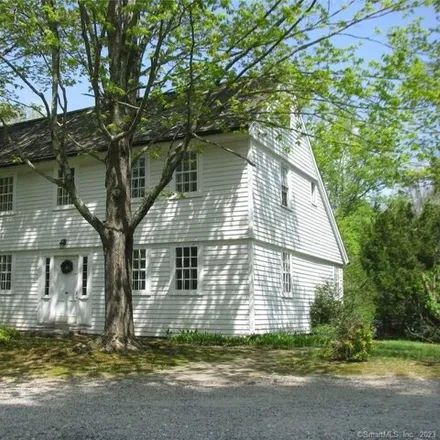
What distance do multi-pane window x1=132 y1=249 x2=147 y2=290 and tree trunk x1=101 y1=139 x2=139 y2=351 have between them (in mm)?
4756

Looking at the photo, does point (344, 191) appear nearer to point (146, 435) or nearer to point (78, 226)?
point (78, 226)

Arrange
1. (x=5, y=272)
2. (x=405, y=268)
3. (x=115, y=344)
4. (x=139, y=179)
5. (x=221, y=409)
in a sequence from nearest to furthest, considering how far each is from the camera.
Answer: (x=221, y=409), (x=115, y=344), (x=139, y=179), (x=405, y=268), (x=5, y=272)

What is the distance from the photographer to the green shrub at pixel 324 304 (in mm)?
19828

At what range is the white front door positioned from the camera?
62.5 ft

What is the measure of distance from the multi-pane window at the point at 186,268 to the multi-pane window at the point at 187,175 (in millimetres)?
1912

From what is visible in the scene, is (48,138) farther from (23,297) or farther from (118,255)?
(118,255)

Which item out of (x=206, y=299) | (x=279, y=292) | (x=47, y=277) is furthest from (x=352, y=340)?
(x=47, y=277)

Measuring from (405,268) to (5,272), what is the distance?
14.5 meters

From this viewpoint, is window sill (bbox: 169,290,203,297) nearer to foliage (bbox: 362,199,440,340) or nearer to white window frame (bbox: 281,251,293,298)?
white window frame (bbox: 281,251,293,298)

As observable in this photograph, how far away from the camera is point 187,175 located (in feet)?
58.2

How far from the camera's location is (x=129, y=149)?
13.8 meters

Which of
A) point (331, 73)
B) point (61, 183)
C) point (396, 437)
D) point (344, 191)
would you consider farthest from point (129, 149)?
point (344, 191)

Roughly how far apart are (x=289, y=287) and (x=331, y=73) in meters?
9.14

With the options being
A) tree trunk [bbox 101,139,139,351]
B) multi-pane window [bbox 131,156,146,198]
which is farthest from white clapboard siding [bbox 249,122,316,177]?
tree trunk [bbox 101,139,139,351]
